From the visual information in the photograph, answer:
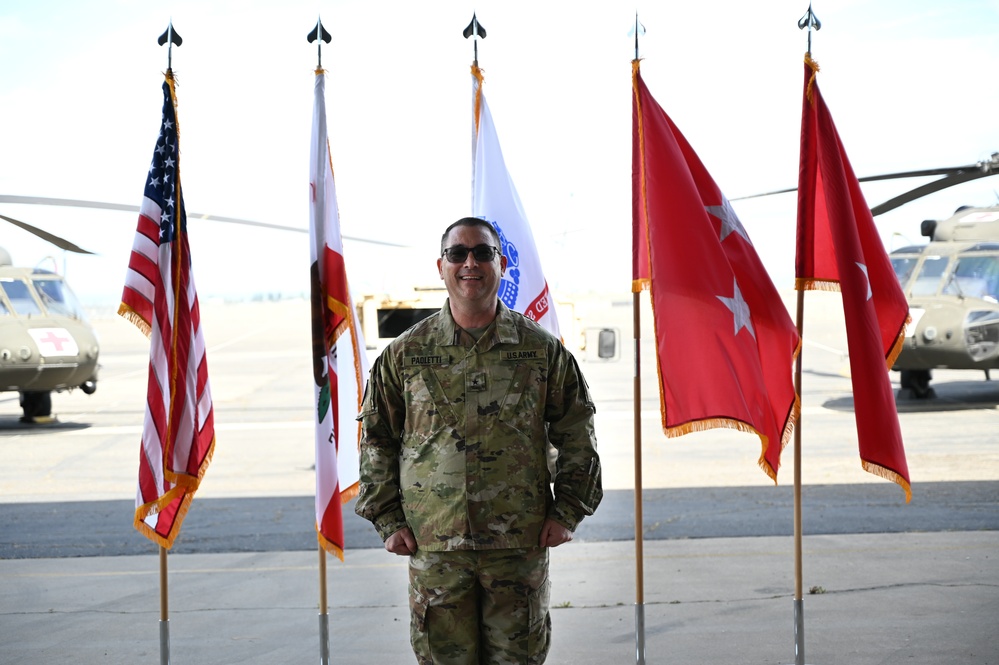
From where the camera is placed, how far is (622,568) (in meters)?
6.73

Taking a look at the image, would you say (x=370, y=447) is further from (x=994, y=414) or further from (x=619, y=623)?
(x=994, y=414)

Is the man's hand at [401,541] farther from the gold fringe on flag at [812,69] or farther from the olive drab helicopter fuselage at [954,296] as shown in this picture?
the olive drab helicopter fuselage at [954,296]

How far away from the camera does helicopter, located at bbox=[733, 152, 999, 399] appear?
1551 centimetres

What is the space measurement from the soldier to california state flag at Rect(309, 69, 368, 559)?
1095mm

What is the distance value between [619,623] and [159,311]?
2884 millimetres

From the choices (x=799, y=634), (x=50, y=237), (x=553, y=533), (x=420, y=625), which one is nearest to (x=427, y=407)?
(x=553, y=533)

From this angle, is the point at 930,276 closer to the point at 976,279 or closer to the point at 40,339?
the point at 976,279

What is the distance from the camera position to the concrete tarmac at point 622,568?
16.5ft

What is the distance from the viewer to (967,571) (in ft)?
20.5

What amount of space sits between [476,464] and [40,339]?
14.4 metres

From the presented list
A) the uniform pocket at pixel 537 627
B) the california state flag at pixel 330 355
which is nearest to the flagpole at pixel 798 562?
the uniform pocket at pixel 537 627

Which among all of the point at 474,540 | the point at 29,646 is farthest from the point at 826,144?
the point at 29,646

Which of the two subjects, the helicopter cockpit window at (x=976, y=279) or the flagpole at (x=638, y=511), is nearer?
the flagpole at (x=638, y=511)

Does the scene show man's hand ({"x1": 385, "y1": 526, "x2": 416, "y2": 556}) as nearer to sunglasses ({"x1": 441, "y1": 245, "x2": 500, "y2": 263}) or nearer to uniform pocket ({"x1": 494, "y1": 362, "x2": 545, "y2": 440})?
uniform pocket ({"x1": 494, "y1": 362, "x2": 545, "y2": 440})
